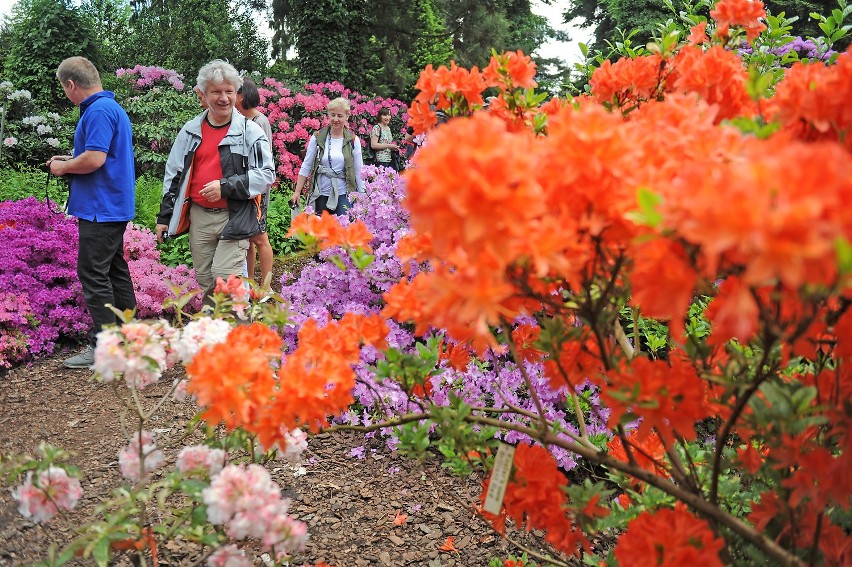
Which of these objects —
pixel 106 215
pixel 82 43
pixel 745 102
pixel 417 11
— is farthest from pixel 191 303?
pixel 417 11

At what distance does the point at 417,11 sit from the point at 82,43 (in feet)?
25.5

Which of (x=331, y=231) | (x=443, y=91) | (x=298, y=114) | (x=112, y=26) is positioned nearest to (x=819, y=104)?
(x=443, y=91)

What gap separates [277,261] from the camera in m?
6.79

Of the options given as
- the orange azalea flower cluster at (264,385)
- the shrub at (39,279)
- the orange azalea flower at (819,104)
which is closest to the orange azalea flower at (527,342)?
the orange azalea flower cluster at (264,385)

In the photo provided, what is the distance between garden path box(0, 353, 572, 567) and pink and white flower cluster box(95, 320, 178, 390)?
33.0 inches

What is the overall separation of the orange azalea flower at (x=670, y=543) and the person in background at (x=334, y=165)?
187 inches

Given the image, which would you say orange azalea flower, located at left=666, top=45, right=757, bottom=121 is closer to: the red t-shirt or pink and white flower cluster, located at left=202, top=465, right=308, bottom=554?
pink and white flower cluster, located at left=202, top=465, right=308, bottom=554

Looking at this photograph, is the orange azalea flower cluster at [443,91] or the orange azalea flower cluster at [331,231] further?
the orange azalea flower cluster at [331,231]

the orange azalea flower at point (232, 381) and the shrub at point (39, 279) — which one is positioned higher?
the orange azalea flower at point (232, 381)

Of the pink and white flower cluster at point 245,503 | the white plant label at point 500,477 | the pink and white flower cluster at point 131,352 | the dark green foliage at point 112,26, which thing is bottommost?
the pink and white flower cluster at point 245,503

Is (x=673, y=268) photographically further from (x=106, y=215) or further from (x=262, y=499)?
(x=106, y=215)

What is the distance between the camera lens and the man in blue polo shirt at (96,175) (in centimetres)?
360

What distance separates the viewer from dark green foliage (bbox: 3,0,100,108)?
11680 millimetres

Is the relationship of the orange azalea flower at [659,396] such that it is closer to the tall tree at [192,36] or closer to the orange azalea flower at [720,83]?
the orange azalea flower at [720,83]
